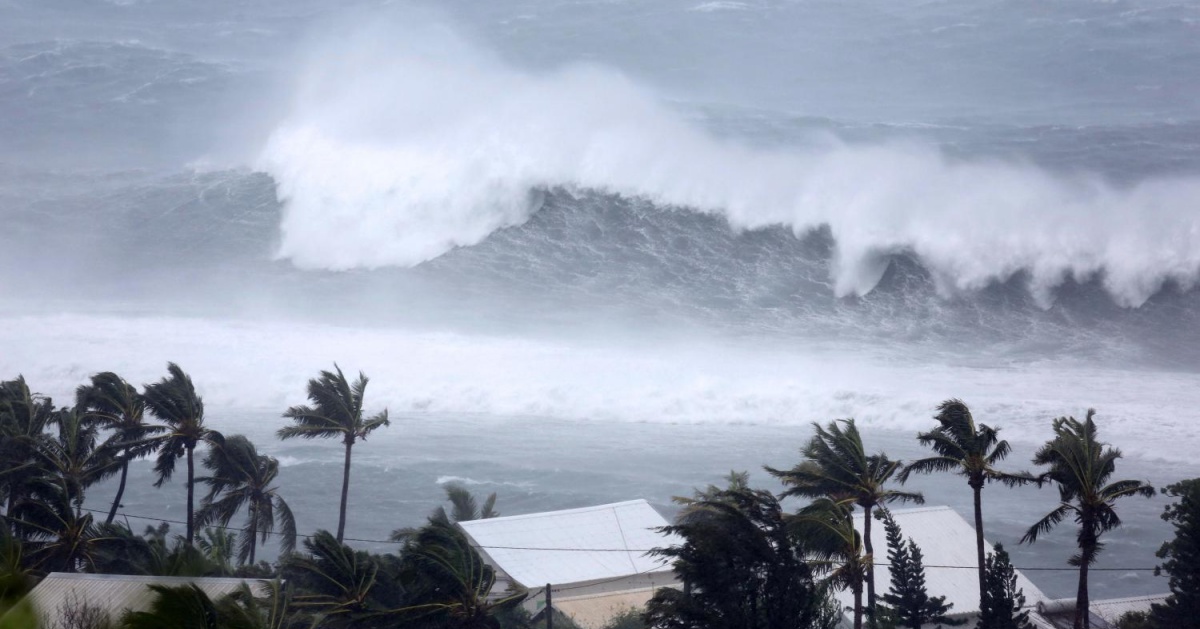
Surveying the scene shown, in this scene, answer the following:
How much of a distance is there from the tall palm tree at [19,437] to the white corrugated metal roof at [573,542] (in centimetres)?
655

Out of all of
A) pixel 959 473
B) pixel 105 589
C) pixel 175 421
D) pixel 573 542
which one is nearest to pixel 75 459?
pixel 175 421

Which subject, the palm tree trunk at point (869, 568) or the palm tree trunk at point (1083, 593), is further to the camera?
the palm tree trunk at point (869, 568)

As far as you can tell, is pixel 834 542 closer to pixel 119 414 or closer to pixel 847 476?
pixel 847 476

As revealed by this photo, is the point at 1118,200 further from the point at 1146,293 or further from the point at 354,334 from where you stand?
the point at 354,334

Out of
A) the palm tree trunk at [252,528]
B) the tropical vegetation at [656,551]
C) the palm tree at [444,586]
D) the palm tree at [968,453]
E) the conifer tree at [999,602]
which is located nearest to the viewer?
the tropical vegetation at [656,551]

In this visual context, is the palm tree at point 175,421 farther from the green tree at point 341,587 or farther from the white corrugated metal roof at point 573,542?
the green tree at point 341,587

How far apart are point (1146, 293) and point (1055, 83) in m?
32.9

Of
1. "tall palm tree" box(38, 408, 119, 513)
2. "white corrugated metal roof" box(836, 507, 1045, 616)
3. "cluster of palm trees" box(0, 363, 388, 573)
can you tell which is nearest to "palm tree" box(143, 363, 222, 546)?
"cluster of palm trees" box(0, 363, 388, 573)

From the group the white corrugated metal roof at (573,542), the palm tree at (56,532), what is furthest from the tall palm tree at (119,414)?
the white corrugated metal roof at (573,542)

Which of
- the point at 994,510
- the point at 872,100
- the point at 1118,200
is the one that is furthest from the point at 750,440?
the point at 872,100

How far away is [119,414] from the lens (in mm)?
18156

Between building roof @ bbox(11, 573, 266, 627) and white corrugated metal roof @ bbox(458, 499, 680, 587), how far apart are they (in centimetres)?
593

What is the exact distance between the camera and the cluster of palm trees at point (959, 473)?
12.4 m

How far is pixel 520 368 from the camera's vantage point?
3048cm
